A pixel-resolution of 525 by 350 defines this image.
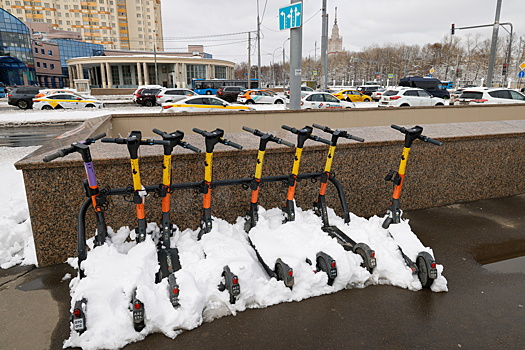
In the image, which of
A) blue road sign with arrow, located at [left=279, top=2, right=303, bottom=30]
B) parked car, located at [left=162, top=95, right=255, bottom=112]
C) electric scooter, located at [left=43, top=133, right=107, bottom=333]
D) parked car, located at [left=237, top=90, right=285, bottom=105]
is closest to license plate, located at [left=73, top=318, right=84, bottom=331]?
electric scooter, located at [left=43, top=133, right=107, bottom=333]

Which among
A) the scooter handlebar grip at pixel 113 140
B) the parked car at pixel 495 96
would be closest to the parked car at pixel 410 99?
the parked car at pixel 495 96

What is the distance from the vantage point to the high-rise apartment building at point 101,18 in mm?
97062

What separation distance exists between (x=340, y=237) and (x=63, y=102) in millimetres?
25518

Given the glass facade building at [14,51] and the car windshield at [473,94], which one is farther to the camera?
the glass facade building at [14,51]

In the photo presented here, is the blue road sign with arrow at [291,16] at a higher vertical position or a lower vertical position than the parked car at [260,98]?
higher

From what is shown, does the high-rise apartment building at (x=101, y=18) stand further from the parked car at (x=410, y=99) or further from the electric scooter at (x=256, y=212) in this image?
the electric scooter at (x=256, y=212)

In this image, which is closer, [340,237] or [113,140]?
[113,140]

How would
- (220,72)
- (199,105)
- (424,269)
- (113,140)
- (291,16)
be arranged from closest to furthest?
(113,140) → (424,269) → (291,16) → (199,105) → (220,72)

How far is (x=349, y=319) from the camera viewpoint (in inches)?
113

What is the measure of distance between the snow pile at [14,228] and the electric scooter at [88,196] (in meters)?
0.90

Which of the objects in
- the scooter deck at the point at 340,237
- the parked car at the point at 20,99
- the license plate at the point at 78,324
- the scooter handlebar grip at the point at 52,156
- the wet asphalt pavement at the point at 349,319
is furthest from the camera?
the parked car at the point at 20,99

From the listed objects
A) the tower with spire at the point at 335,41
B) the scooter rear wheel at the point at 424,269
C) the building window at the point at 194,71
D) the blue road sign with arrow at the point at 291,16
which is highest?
the tower with spire at the point at 335,41

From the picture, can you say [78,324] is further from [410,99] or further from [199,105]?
[410,99]

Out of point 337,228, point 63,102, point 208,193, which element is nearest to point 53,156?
point 208,193
